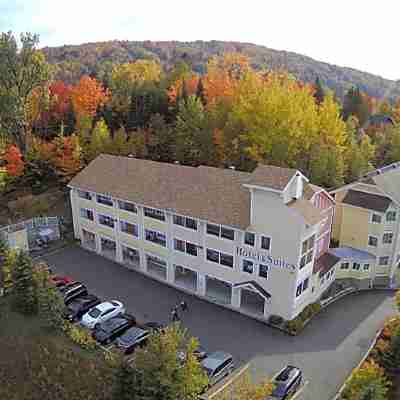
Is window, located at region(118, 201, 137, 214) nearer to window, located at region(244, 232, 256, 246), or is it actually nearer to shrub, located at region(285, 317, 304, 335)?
window, located at region(244, 232, 256, 246)

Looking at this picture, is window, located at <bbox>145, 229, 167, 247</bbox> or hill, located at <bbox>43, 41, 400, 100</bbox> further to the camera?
hill, located at <bbox>43, 41, 400, 100</bbox>

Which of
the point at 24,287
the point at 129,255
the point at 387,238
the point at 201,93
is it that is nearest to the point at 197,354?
the point at 24,287

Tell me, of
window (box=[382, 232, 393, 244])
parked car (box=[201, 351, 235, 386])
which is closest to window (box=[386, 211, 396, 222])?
window (box=[382, 232, 393, 244])

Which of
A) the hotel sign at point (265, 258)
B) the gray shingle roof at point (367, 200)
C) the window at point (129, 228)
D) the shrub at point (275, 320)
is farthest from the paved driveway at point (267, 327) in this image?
the gray shingle roof at point (367, 200)

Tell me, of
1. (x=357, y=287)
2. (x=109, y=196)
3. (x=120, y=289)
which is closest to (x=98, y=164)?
(x=109, y=196)

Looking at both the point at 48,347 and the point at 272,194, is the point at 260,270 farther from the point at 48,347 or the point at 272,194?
the point at 48,347

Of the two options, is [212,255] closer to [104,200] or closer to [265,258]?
[265,258]
